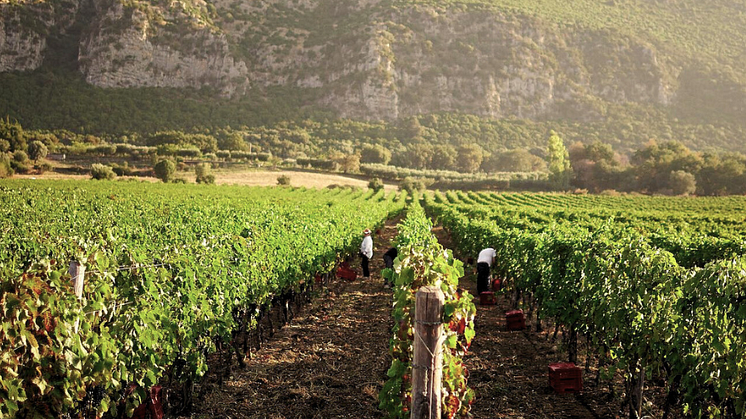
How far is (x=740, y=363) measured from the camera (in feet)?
13.3

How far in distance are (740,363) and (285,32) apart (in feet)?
569

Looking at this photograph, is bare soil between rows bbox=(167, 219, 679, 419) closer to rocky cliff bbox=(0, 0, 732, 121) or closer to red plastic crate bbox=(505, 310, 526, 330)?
red plastic crate bbox=(505, 310, 526, 330)

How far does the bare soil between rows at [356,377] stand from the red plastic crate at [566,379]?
0.30 ft

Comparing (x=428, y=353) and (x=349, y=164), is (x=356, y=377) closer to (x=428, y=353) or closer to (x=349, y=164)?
(x=428, y=353)

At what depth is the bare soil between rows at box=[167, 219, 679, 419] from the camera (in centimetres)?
596

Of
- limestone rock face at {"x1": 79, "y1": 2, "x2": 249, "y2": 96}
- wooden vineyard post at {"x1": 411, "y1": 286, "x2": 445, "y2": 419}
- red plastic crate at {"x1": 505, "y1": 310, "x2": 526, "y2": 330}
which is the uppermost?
limestone rock face at {"x1": 79, "y1": 2, "x2": 249, "y2": 96}

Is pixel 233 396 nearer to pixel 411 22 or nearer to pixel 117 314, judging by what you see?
pixel 117 314

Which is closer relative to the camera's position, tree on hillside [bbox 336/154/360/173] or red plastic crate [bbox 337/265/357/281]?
red plastic crate [bbox 337/265/357/281]

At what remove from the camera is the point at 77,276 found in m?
4.16

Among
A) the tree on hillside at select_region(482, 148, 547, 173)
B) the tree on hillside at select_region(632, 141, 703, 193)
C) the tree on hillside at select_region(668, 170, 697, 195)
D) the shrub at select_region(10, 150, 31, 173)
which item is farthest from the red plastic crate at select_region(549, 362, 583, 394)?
the tree on hillside at select_region(482, 148, 547, 173)

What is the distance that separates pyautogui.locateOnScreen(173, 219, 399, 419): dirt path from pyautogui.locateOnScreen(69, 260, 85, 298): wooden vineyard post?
2286 mm

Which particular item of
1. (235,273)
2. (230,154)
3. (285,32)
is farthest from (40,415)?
(285,32)

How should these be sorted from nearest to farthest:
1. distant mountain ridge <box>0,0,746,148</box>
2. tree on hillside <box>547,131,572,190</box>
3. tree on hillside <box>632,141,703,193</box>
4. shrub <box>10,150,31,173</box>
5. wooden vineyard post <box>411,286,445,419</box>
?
1. wooden vineyard post <box>411,286,445,419</box>
2. shrub <box>10,150,31,173</box>
3. tree on hillside <box>632,141,703,193</box>
4. tree on hillside <box>547,131,572,190</box>
5. distant mountain ridge <box>0,0,746,148</box>

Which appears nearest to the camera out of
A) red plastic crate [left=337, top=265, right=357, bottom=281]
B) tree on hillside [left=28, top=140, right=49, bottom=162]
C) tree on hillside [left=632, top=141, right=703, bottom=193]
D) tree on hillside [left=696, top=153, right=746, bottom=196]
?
red plastic crate [left=337, top=265, right=357, bottom=281]
